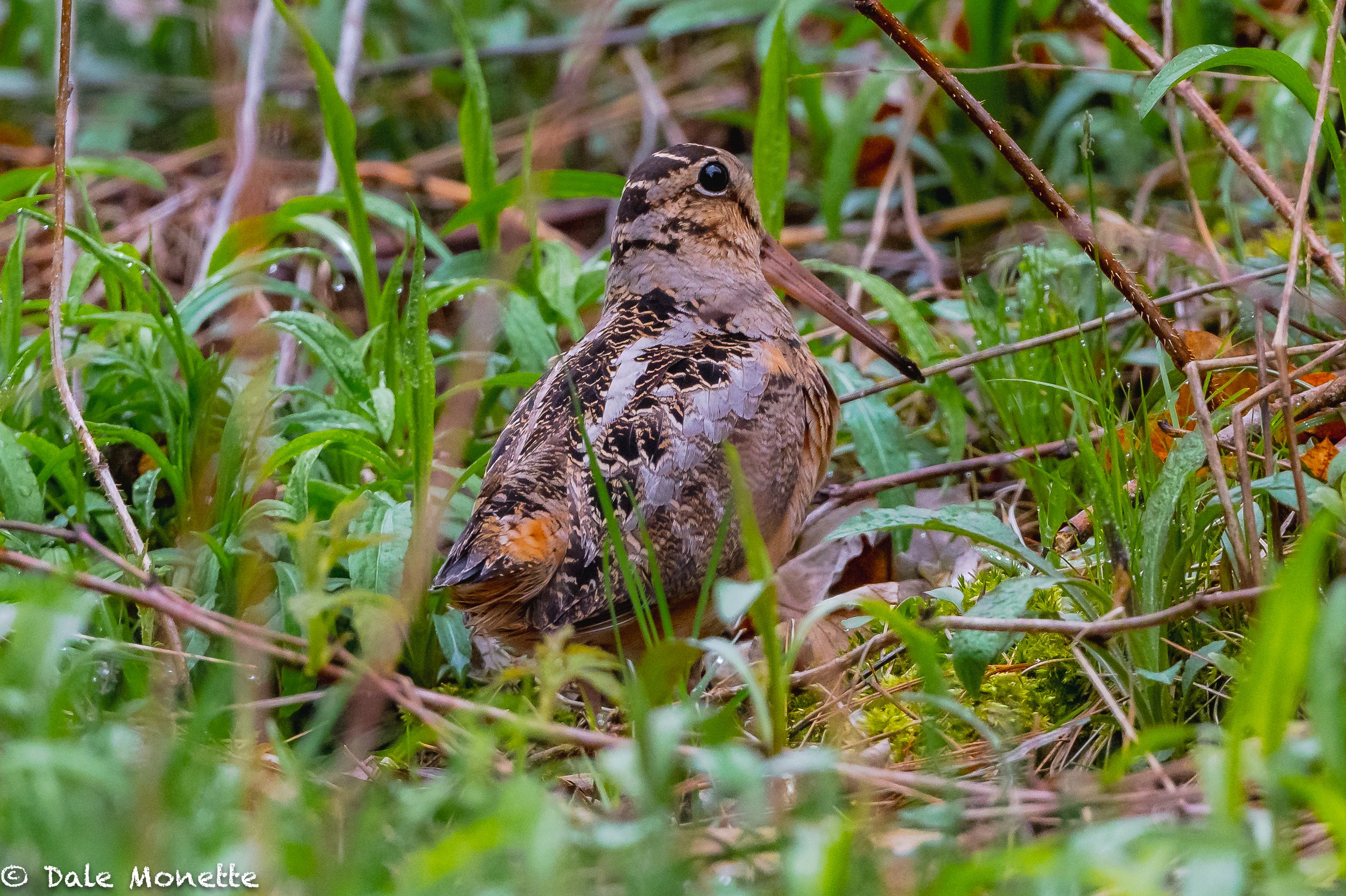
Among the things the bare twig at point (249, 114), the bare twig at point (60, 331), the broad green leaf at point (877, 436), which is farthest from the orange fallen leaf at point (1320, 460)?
the bare twig at point (249, 114)

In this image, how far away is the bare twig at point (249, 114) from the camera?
13.1ft

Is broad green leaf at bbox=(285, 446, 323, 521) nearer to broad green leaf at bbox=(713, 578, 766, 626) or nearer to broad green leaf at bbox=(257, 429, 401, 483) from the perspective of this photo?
broad green leaf at bbox=(257, 429, 401, 483)

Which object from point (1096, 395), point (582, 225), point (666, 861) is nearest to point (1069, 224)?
point (1096, 395)

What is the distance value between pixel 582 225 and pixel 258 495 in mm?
2541

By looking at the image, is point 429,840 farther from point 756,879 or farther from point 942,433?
point 942,433

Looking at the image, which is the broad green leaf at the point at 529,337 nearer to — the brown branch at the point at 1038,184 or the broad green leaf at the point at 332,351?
the broad green leaf at the point at 332,351

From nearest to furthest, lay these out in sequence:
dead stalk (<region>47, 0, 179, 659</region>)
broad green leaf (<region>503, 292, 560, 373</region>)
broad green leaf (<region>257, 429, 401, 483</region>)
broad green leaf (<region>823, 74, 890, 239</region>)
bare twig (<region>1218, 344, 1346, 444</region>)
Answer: bare twig (<region>1218, 344, 1346, 444</region>)
dead stalk (<region>47, 0, 179, 659</region>)
broad green leaf (<region>257, 429, 401, 483</region>)
broad green leaf (<region>503, 292, 560, 373</region>)
broad green leaf (<region>823, 74, 890, 239</region>)

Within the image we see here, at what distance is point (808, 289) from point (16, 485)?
1.89m

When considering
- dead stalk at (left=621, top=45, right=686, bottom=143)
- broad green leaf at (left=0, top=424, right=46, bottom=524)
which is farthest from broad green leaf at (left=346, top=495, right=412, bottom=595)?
dead stalk at (left=621, top=45, right=686, bottom=143)

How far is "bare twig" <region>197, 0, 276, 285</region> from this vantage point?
400 centimetres

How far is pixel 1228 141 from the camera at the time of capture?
287 cm

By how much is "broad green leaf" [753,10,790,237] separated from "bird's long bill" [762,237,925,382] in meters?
0.20

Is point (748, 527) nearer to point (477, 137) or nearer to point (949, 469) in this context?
point (949, 469)

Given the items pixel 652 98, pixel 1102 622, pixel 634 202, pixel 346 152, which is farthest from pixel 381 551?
pixel 652 98
